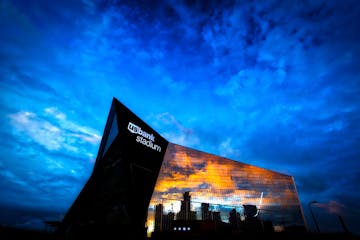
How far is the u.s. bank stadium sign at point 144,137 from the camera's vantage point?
27734mm

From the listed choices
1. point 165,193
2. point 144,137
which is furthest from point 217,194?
point 144,137

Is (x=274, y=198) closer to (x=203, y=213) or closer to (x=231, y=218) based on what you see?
(x=231, y=218)

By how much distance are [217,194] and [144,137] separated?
17.5 meters

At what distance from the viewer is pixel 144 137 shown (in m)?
29.2

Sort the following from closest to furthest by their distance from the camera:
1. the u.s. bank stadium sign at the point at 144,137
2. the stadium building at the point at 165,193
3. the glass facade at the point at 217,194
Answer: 1. the stadium building at the point at 165,193
2. the u.s. bank stadium sign at the point at 144,137
3. the glass facade at the point at 217,194

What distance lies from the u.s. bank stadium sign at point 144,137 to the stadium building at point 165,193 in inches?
5.6

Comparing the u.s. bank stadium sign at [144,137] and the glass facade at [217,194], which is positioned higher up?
the u.s. bank stadium sign at [144,137]

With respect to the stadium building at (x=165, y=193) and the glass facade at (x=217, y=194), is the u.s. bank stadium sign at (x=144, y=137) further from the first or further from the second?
the glass facade at (x=217, y=194)

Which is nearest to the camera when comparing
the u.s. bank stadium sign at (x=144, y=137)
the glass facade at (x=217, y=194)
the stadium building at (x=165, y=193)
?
the stadium building at (x=165, y=193)

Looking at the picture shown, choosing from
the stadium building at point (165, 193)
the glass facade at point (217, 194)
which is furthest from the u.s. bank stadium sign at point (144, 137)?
the glass facade at point (217, 194)

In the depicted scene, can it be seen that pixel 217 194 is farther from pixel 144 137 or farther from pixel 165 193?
pixel 144 137

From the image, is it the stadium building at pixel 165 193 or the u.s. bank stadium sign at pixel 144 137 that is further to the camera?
the u.s. bank stadium sign at pixel 144 137

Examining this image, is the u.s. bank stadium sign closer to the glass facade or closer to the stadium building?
the stadium building

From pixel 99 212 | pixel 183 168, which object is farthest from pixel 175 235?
pixel 183 168
